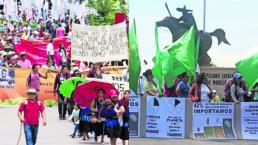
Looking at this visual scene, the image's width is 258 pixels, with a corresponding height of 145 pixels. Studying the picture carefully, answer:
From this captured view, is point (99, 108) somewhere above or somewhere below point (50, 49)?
below

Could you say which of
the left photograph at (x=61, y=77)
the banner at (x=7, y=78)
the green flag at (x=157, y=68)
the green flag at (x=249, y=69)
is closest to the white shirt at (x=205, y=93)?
the green flag at (x=249, y=69)

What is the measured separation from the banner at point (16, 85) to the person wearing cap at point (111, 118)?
1094cm

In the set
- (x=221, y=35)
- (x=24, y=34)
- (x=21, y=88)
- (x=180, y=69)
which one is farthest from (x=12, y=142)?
(x=24, y=34)

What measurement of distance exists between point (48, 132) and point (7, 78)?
28.0 ft

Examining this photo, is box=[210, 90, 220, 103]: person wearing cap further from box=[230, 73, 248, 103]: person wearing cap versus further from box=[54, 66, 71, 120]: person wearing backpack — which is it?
box=[54, 66, 71, 120]: person wearing backpack

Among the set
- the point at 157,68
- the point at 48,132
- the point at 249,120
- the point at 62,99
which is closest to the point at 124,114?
the point at 157,68

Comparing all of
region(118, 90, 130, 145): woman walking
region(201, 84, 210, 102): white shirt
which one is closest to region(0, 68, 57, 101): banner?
region(118, 90, 130, 145): woman walking

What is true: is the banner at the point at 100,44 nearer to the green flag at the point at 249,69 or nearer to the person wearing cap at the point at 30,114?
the green flag at the point at 249,69

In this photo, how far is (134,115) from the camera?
12086 mm

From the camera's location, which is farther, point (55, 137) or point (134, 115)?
point (55, 137)

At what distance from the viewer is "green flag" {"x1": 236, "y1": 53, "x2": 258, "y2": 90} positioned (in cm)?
1037

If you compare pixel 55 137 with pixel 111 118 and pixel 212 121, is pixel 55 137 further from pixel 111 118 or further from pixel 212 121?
pixel 212 121

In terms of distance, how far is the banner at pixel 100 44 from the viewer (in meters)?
20.5

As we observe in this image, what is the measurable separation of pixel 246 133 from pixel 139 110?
2.04 metres
